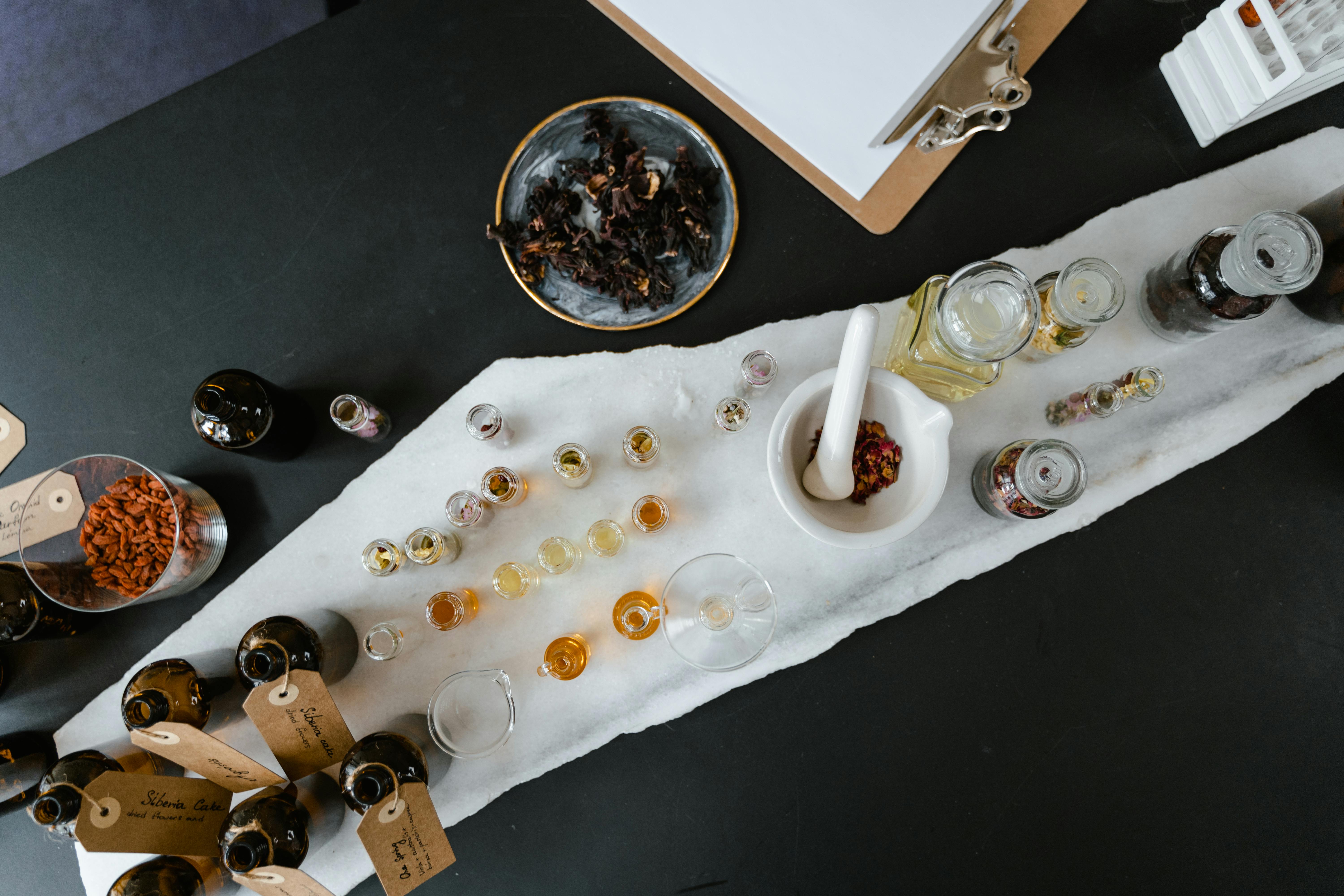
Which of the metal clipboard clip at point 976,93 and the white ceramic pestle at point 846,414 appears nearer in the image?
the white ceramic pestle at point 846,414

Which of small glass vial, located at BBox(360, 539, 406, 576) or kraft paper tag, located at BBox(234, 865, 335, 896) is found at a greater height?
small glass vial, located at BBox(360, 539, 406, 576)

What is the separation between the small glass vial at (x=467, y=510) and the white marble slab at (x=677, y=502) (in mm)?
32

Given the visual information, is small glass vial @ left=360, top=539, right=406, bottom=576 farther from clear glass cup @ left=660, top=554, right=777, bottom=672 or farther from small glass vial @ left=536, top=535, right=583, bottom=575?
clear glass cup @ left=660, top=554, right=777, bottom=672

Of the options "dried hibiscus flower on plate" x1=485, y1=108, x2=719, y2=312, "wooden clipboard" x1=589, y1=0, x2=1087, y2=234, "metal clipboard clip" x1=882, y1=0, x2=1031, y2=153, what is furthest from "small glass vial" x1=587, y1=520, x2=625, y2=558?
"metal clipboard clip" x1=882, y1=0, x2=1031, y2=153

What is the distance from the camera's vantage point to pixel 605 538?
1092mm

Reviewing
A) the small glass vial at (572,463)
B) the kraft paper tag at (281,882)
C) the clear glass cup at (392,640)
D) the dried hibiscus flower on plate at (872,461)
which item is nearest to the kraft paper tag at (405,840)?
the kraft paper tag at (281,882)

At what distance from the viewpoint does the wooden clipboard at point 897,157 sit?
116cm

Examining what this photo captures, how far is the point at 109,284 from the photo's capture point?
1213 millimetres

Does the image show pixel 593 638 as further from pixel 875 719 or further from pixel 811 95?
pixel 811 95

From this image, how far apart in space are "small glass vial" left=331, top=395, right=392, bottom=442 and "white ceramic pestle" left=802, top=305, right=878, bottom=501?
0.72m

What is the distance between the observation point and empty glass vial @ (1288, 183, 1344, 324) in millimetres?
1058

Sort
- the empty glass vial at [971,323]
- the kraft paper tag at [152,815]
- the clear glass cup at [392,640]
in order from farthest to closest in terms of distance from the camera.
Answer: the clear glass cup at [392,640] < the empty glass vial at [971,323] < the kraft paper tag at [152,815]

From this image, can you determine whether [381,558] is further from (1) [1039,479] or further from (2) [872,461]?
(1) [1039,479]

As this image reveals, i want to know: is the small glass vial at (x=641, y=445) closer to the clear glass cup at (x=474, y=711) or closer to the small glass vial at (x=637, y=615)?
the small glass vial at (x=637, y=615)
